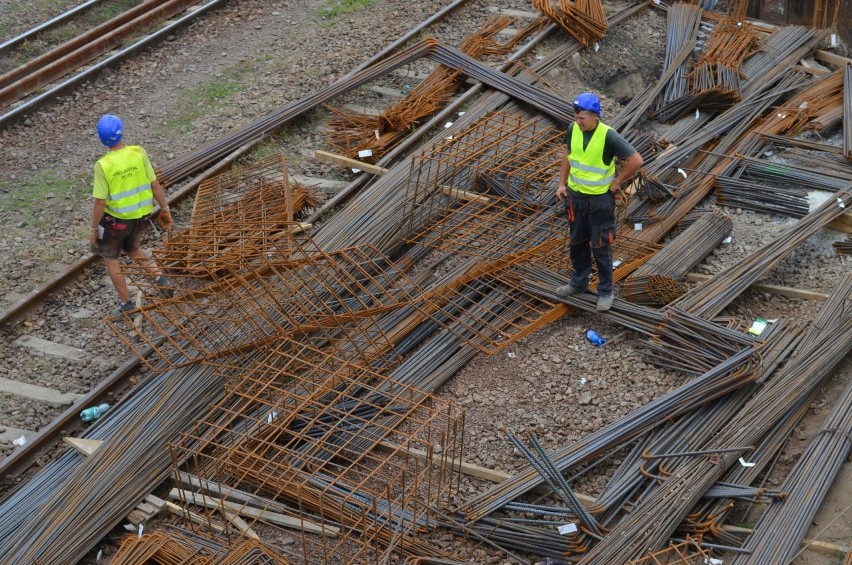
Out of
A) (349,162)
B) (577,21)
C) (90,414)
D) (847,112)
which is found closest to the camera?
(90,414)

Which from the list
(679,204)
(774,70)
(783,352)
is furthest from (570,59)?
(783,352)

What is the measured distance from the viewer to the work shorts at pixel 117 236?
873cm

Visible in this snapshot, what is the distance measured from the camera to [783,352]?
801cm

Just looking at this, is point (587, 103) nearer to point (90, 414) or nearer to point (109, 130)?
point (109, 130)

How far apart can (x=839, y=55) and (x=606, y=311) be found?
7.63 m

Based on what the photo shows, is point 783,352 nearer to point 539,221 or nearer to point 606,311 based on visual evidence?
point 606,311

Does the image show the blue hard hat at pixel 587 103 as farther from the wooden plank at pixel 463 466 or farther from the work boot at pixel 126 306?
the work boot at pixel 126 306

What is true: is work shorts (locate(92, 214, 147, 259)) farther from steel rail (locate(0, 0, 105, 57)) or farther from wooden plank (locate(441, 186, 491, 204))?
steel rail (locate(0, 0, 105, 57))

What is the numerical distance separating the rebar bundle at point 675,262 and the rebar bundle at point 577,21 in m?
4.67

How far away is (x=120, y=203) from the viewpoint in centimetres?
860

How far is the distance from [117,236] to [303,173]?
9.54 feet

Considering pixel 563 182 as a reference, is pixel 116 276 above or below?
below

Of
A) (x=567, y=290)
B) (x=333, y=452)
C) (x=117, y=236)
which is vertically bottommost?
(x=567, y=290)

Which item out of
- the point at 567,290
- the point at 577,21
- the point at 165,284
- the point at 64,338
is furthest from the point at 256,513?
the point at 577,21
